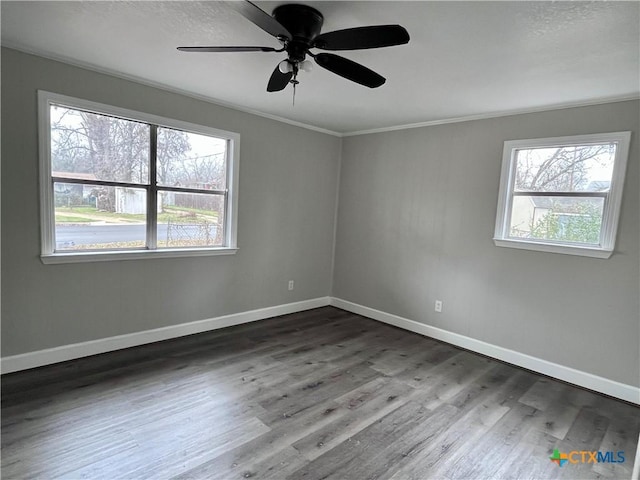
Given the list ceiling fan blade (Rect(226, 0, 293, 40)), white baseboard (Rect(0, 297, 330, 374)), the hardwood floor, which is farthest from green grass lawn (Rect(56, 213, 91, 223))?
ceiling fan blade (Rect(226, 0, 293, 40))

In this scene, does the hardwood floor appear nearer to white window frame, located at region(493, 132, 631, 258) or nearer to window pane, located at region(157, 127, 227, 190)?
white window frame, located at region(493, 132, 631, 258)

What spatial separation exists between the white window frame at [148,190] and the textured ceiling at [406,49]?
0.33 meters

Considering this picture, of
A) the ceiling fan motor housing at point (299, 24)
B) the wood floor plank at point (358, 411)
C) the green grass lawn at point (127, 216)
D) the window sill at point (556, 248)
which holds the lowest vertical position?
the wood floor plank at point (358, 411)

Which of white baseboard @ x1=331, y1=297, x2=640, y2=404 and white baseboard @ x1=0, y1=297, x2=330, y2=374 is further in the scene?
white baseboard @ x1=331, y1=297, x2=640, y2=404

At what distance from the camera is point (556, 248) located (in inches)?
121

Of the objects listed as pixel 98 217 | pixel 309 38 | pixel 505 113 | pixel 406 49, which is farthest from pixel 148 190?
pixel 505 113

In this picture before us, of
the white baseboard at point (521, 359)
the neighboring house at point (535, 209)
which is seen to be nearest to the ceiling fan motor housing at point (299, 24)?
the neighboring house at point (535, 209)

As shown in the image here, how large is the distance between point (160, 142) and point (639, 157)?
13.5 ft

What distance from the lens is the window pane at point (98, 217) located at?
284 centimetres

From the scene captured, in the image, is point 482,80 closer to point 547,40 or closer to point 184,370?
point 547,40

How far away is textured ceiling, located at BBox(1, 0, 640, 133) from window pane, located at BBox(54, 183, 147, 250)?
1029 mm

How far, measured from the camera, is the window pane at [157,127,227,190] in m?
3.34

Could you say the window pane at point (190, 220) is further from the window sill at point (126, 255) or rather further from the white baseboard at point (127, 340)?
the white baseboard at point (127, 340)

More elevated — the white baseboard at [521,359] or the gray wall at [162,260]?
the gray wall at [162,260]
